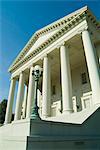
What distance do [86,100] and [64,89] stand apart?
8359mm

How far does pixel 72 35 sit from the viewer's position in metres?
17.3

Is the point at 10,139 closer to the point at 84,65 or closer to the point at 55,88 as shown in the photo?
the point at 84,65

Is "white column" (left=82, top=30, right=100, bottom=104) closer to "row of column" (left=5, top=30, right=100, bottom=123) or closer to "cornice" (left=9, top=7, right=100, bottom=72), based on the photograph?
"row of column" (left=5, top=30, right=100, bottom=123)

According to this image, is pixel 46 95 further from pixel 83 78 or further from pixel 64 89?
pixel 83 78

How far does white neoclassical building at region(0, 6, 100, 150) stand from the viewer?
7587 mm

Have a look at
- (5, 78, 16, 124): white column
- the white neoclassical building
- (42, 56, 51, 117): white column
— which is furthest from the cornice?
(42, 56, 51, 117): white column

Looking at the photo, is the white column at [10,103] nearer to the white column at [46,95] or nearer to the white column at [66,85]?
the white column at [46,95]

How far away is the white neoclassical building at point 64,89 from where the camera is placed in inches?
299

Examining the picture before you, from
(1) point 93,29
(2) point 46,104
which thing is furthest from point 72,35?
(2) point 46,104

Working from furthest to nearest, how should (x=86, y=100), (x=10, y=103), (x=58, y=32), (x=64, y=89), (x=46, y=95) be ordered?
(x=10, y=103), (x=86, y=100), (x=58, y=32), (x=46, y=95), (x=64, y=89)

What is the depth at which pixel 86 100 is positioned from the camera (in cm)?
2180

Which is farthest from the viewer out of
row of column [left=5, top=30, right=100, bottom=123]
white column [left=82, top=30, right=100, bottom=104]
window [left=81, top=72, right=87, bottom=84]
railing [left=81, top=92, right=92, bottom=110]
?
window [left=81, top=72, right=87, bottom=84]

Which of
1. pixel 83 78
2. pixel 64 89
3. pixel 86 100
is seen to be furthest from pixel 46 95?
pixel 83 78

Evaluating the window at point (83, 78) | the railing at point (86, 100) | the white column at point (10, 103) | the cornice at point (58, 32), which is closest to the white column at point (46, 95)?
the cornice at point (58, 32)
